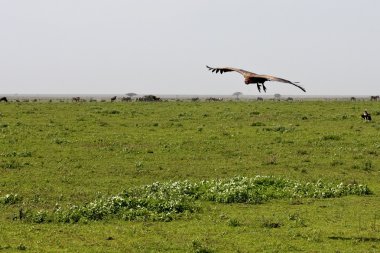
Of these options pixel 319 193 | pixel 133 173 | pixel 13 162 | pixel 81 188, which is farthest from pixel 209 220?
pixel 13 162

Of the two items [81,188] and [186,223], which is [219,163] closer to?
[81,188]

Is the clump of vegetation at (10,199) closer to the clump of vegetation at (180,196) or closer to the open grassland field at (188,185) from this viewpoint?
the open grassland field at (188,185)

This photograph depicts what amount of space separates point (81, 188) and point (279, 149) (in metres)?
12.5

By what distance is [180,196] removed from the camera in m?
18.1

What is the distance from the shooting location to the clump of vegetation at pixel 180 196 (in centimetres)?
1656

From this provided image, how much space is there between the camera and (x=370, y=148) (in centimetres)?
2994

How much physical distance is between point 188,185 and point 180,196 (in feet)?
4.48

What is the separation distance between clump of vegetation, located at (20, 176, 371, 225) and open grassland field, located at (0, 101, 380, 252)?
0.04 metres

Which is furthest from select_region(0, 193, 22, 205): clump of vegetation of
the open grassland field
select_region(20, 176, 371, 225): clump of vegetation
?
select_region(20, 176, 371, 225): clump of vegetation

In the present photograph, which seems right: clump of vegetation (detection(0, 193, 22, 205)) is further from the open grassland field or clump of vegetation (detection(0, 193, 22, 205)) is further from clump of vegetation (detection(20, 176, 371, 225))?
clump of vegetation (detection(20, 176, 371, 225))

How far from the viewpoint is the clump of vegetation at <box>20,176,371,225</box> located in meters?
16.6

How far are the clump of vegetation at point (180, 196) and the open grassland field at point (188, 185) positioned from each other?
0.04 m

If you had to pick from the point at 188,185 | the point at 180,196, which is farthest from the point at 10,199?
the point at 188,185

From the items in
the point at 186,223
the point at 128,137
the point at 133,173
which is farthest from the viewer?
the point at 128,137
